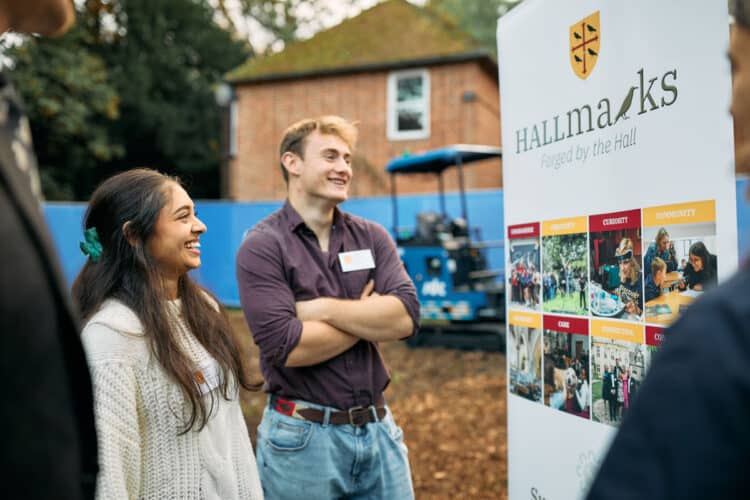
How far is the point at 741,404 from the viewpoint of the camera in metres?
0.77

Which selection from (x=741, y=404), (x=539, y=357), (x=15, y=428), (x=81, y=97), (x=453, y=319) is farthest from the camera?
(x=81, y=97)

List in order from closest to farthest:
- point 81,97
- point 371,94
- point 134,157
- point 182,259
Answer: point 182,259, point 81,97, point 371,94, point 134,157

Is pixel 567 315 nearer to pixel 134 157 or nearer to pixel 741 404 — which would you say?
pixel 741 404

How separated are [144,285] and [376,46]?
19.1 metres

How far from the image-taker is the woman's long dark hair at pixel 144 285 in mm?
2205

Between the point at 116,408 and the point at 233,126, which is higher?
the point at 233,126

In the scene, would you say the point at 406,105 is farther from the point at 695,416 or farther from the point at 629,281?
the point at 695,416

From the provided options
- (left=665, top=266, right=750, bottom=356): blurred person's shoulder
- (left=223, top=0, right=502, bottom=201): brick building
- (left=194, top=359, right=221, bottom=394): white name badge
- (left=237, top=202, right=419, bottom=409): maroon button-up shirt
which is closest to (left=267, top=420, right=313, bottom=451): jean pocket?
(left=237, top=202, right=419, bottom=409): maroon button-up shirt

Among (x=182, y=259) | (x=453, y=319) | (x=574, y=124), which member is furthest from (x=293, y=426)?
(x=453, y=319)

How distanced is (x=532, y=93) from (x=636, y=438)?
2.11m

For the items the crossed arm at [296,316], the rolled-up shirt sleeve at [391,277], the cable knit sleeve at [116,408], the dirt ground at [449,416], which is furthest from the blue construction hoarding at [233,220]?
the cable knit sleeve at [116,408]

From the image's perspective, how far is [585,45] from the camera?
2412 millimetres

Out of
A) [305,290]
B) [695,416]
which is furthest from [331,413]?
[695,416]

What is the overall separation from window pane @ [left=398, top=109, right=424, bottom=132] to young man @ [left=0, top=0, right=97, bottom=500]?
1848 centimetres
